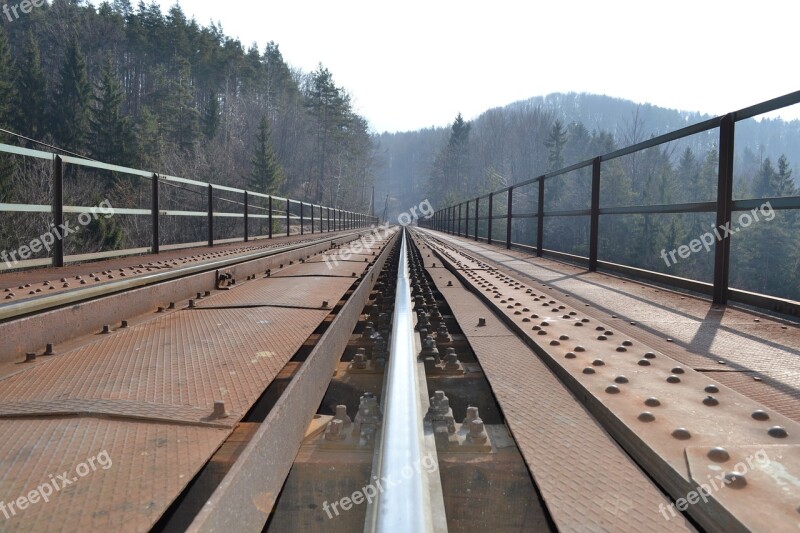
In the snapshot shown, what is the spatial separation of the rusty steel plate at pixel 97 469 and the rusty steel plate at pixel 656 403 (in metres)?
1.09

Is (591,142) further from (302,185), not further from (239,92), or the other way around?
(239,92)

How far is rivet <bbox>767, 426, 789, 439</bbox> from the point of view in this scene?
151cm

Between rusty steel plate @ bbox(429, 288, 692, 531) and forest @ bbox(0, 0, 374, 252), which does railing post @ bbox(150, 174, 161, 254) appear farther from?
forest @ bbox(0, 0, 374, 252)

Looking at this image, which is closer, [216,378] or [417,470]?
[417,470]

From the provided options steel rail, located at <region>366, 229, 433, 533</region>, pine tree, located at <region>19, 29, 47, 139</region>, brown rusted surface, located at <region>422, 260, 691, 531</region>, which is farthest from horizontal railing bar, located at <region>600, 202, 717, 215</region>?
pine tree, located at <region>19, 29, 47, 139</region>

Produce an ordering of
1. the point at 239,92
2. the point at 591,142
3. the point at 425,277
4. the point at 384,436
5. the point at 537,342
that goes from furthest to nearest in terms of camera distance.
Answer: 1. the point at 591,142
2. the point at 239,92
3. the point at 425,277
4. the point at 537,342
5. the point at 384,436

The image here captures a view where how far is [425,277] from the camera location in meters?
5.79

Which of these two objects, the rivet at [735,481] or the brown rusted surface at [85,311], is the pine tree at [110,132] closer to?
the brown rusted surface at [85,311]

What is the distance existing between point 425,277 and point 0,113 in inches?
1506

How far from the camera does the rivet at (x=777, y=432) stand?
151cm

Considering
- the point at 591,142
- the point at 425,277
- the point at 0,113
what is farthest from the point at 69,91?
the point at 591,142

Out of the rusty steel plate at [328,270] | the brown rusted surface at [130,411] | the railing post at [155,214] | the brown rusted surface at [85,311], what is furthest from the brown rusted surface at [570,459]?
the railing post at [155,214]

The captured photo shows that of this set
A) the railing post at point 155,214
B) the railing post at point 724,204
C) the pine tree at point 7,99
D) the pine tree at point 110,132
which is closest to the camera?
the railing post at point 724,204

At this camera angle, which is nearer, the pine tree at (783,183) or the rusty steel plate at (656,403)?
the rusty steel plate at (656,403)
